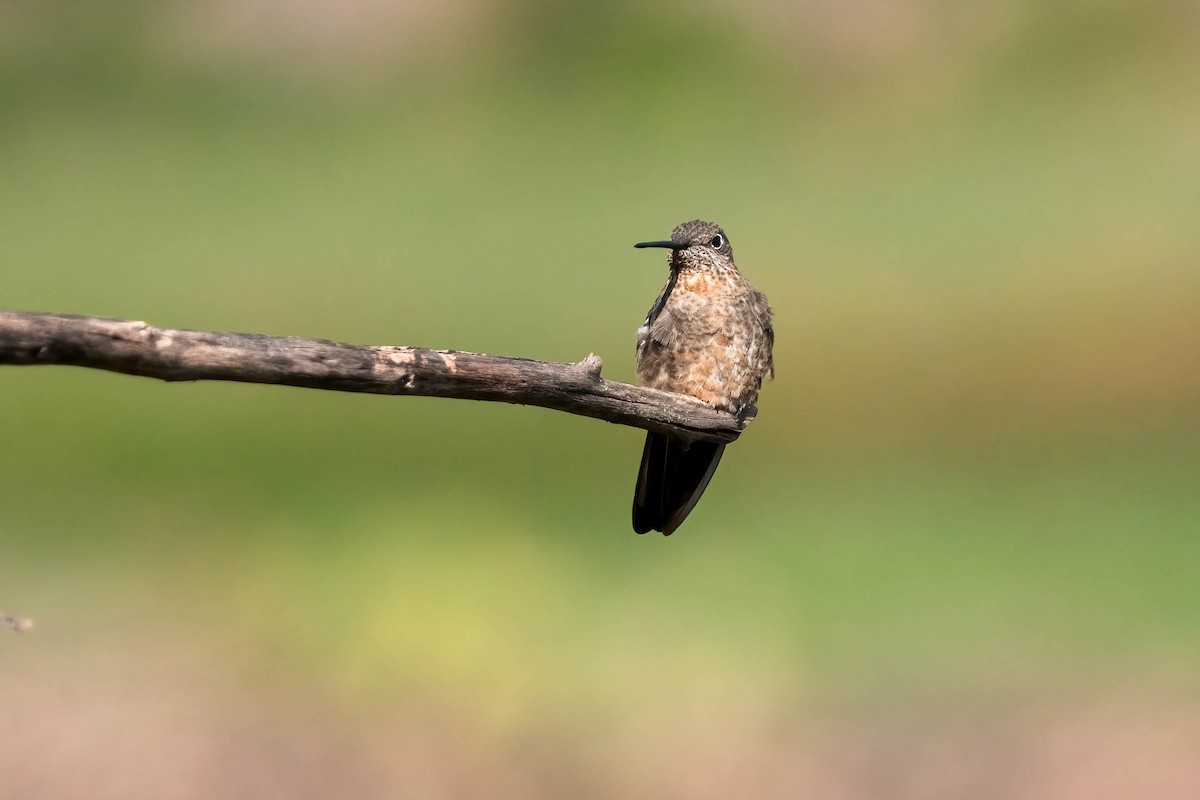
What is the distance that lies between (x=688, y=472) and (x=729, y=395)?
1.37 ft

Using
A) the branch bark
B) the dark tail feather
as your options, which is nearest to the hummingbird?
the dark tail feather

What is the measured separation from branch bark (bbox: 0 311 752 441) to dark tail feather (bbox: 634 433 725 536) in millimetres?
1405

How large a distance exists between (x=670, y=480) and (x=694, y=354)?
591mm

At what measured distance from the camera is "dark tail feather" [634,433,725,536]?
19.0 ft

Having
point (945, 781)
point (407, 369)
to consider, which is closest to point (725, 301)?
point (407, 369)

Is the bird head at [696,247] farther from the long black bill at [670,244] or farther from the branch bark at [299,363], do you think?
the branch bark at [299,363]

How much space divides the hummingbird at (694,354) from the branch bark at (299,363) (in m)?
1.33

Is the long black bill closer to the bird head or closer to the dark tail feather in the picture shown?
the bird head

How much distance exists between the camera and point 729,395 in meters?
5.75

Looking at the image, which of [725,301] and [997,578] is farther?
[997,578]

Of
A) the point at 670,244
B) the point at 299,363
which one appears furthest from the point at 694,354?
the point at 299,363

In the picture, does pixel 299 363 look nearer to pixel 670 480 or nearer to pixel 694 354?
pixel 694 354

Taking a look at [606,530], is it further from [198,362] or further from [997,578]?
[198,362]

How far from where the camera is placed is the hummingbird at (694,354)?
5727mm
